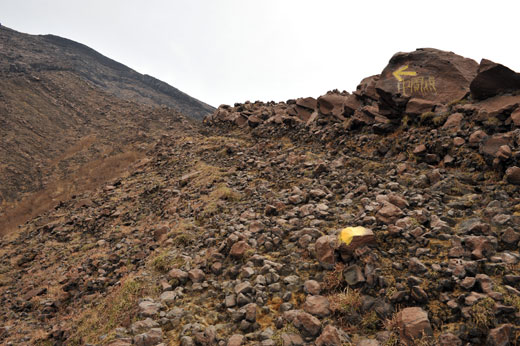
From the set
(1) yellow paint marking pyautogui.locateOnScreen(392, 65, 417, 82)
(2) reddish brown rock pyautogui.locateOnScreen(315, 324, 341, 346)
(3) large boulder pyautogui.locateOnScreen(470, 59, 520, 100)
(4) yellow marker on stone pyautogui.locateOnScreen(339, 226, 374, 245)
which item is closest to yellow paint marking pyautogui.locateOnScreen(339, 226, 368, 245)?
(4) yellow marker on stone pyautogui.locateOnScreen(339, 226, 374, 245)

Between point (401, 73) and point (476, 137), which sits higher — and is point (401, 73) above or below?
above

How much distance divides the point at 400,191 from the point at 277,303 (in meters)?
4.22

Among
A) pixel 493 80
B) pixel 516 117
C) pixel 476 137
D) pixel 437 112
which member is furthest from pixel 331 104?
pixel 516 117

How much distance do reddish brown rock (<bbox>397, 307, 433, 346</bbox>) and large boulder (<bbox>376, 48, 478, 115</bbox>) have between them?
8.40 metres

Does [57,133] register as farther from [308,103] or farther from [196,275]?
[196,275]

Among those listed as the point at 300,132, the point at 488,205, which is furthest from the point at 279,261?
the point at 300,132

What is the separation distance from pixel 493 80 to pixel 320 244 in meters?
7.55

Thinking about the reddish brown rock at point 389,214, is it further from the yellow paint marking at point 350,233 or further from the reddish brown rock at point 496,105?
the reddish brown rock at point 496,105

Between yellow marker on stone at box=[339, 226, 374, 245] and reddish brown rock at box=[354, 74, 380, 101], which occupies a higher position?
reddish brown rock at box=[354, 74, 380, 101]

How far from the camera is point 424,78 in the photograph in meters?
10.3

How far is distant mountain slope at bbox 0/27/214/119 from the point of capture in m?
55.9

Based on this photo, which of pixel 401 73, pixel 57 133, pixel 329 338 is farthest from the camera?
pixel 57 133

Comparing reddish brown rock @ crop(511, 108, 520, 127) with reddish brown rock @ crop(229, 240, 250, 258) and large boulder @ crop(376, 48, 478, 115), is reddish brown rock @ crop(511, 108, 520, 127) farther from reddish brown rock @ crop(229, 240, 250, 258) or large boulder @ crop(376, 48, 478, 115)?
reddish brown rock @ crop(229, 240, 250, 258)

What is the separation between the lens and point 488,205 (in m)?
5.30
